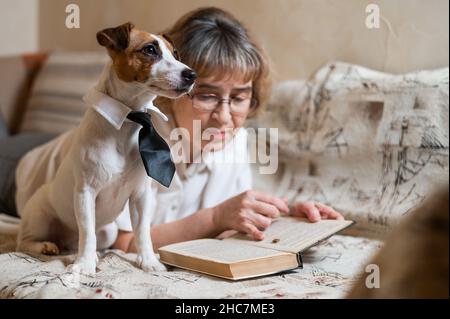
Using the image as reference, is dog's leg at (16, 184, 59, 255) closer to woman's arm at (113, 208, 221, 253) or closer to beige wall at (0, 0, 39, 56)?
woman's arm at (113, 208, 221, 253)

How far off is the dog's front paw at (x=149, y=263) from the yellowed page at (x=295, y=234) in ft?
0.41

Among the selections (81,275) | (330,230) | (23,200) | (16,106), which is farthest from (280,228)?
(16,106)

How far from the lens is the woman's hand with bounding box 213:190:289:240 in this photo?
0.85m

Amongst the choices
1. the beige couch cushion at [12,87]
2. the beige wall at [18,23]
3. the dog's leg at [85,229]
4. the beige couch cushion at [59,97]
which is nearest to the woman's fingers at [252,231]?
the dog's leg at [85,229]

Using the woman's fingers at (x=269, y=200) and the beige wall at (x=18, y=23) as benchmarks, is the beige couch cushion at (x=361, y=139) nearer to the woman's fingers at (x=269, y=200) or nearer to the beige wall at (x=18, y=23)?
the woman's fingers at (x=269, y=200)

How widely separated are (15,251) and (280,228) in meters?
0.43

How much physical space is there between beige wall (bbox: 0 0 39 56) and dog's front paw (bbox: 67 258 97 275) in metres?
0.41

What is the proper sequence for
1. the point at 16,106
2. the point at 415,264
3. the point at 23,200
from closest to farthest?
the point at 415,264
the point at 23,200
the point at 16,106

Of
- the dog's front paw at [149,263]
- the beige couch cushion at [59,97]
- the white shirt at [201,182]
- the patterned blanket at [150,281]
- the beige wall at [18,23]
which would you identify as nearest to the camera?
the patterned blanket at [150,281]

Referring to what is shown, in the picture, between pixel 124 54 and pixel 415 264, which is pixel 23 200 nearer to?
pixel 124 54

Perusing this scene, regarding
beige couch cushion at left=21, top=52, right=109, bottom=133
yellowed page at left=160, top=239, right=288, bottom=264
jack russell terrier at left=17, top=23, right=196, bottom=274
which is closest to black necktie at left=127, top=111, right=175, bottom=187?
jack russell terrier at left=17, top=23, right=196, bottom=274

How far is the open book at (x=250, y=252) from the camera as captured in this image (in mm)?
718

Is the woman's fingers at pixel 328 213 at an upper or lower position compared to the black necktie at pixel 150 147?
lower

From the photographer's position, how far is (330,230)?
2.66 feet
